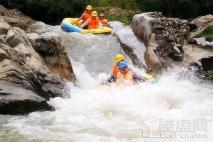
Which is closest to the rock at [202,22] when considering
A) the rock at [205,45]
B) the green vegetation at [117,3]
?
the rock at [205,45]

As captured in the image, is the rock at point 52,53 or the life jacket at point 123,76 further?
the rock at point 52,53

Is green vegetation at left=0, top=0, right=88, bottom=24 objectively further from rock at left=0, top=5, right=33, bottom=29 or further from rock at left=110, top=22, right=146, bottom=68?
rock at left=110, top=22, right=146, bottom=68

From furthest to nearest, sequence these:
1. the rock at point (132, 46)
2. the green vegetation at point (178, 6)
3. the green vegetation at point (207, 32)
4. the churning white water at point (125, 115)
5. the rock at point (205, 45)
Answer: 1. the green vegetation at point (178, 6)
2. the green vegetation at point (207, 32)
3. the rock at point (205, 45)
4. the rock at point (132, 46)
5. the churning white water at point (125, 115)

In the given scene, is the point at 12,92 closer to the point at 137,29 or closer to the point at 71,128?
the point at 71,128

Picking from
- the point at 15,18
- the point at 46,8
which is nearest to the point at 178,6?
the point at 46,8

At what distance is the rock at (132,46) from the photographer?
51.6 feet

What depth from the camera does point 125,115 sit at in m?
10.6

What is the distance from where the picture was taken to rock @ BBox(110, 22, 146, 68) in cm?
1573

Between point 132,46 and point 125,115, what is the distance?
20.7 ft

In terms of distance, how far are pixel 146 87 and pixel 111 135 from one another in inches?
144

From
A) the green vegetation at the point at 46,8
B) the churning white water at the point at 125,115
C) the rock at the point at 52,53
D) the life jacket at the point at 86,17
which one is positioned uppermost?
the green vegetation at the point at 46,8

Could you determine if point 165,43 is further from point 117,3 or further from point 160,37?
point 117,3

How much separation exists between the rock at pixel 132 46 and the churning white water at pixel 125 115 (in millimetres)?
1403

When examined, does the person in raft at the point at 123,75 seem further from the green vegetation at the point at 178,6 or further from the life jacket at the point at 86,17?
the green vegetation at the point at 178,6
